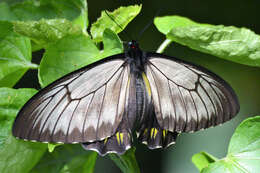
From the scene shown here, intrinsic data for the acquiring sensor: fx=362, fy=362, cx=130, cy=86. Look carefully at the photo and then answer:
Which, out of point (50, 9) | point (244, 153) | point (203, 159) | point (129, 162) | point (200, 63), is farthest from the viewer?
point (200, 63)

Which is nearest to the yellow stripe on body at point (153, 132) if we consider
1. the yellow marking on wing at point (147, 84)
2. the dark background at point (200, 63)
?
the yellow marking on wing at point (147, 84)

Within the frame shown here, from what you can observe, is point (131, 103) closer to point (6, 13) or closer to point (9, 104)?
point (9, 104)

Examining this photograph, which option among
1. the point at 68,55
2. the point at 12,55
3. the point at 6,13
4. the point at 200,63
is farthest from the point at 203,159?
the point at 200,63

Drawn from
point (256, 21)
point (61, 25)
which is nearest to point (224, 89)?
point (61, 25)

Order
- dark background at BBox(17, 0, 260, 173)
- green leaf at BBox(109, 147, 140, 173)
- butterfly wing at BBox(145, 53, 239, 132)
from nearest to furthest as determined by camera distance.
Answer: green leaf at BBox(109, 147, 140, 173) → butterfly wing at BBox(145, 53, 239, 132) → dark background at BBox(17, 0, 260, 173)

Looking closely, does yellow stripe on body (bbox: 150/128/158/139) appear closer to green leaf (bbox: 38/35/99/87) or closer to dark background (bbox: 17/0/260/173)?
green leaf (bbox: 38/35/99/87)

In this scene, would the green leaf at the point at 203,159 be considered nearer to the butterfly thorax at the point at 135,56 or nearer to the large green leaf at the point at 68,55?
the butterfly thorax at the point at 135,56

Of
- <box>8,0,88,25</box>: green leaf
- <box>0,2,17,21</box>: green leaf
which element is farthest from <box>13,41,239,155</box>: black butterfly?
<box>0,2,17,21</box>: green leaf

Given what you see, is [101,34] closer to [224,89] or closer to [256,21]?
[224,89]
